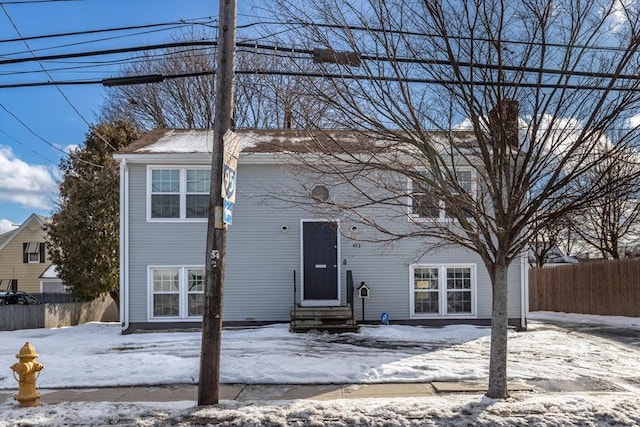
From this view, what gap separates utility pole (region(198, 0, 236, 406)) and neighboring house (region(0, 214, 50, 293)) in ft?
125

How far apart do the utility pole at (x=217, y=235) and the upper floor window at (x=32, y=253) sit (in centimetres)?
3865

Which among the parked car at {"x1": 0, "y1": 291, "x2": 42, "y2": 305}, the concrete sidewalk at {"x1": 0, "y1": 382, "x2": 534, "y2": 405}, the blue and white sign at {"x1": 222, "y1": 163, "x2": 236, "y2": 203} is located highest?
the blue and white sign at {"x1": 222, "y1": 163, "x2": 236, "y2": 203}

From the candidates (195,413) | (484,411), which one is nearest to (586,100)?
(484,411)

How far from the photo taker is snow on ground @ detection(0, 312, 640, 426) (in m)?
6.42

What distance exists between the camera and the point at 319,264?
14555 mm

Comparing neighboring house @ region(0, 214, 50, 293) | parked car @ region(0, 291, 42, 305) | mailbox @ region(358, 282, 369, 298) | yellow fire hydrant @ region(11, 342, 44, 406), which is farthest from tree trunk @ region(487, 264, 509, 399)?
neighboring house @ region(0, 214, 50, 293)

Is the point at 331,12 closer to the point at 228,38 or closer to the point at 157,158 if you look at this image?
the point at 228,38

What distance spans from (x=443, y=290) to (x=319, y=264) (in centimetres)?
328

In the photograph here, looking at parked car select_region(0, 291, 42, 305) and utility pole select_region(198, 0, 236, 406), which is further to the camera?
parked car select_region(0, 291, 42, 305)

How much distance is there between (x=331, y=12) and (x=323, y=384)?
5.17 metres

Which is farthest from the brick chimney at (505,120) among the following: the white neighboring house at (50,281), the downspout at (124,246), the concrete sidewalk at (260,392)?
the white neighboring house at (50,281)

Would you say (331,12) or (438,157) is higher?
(331,12)

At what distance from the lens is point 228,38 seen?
23.2ft

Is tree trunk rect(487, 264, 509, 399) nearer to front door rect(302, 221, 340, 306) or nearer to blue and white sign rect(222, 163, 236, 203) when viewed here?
blue and white sign rect(222, 163, 236, 203)
